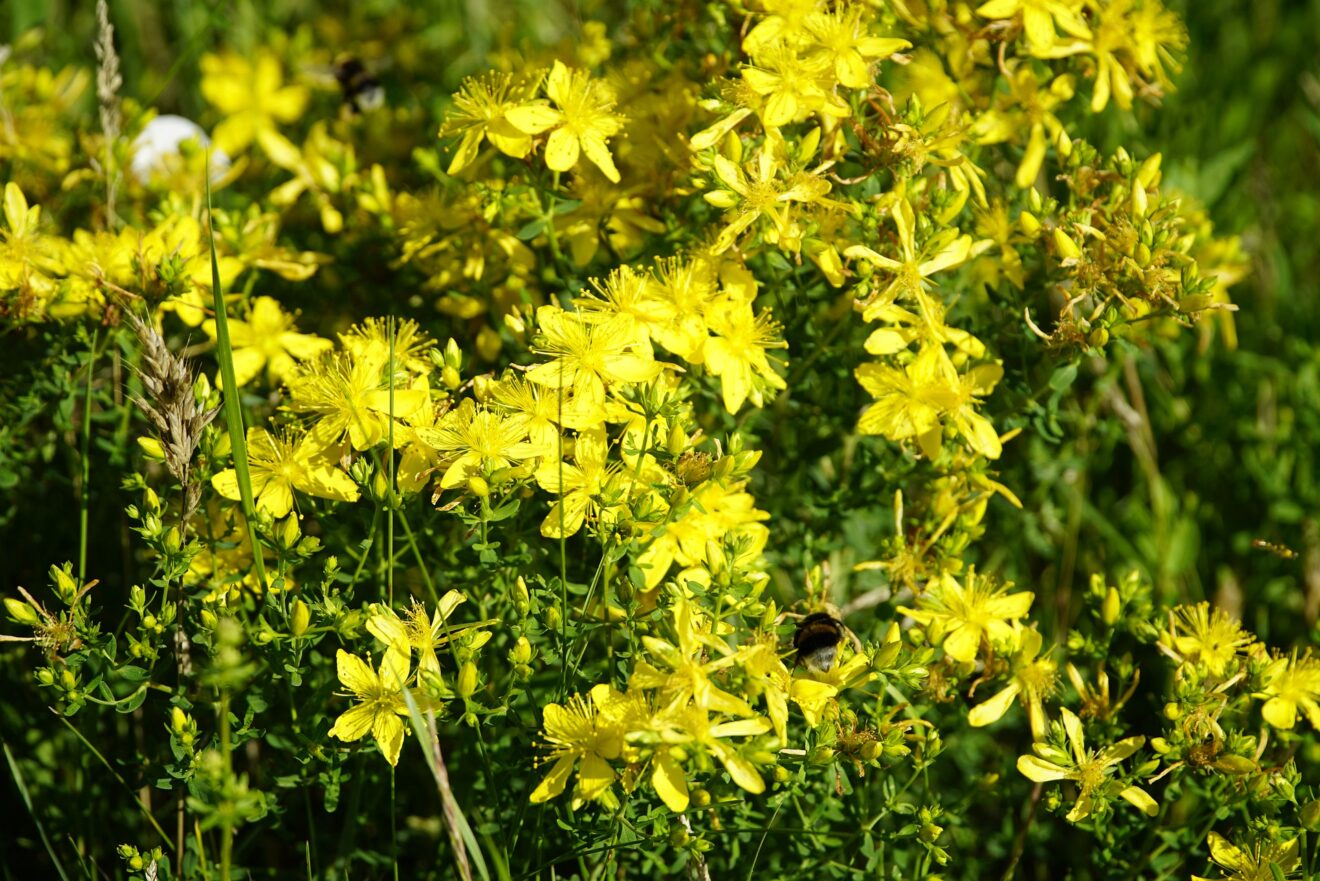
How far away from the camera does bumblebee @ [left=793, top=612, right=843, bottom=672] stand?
173cm

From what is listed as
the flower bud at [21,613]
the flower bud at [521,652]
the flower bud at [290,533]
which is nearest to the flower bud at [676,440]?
the flower bud at [521,652]

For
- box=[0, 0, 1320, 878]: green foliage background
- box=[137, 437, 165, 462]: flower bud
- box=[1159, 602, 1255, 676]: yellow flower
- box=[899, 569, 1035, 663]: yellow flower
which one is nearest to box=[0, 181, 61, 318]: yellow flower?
box=[0, 0, 1320, 878]: green foliage background

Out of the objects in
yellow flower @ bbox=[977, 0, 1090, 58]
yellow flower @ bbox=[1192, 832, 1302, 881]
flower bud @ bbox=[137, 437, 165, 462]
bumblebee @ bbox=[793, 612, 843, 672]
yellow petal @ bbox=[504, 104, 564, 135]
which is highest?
yellow petal @ bbox=[504, 104, 564, 135]

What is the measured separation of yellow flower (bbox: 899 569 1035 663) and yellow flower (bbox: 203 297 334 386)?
106 cm

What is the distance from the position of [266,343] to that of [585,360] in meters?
0.67

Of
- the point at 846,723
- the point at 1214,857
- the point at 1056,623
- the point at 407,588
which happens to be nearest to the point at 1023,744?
the point at 1056,623

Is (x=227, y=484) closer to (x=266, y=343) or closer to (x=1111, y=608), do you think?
(x=266, y=343)

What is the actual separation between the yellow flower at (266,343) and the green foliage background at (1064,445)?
0.23 metres

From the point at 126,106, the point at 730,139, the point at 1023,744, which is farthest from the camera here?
the point at 126,106

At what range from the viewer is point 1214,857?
67.4 inches

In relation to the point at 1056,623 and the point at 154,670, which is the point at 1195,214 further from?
the point at 154,670

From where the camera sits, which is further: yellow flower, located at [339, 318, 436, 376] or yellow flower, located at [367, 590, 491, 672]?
yellow flower, located at [339, 318, 436, 376]

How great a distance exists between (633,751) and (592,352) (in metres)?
0.58

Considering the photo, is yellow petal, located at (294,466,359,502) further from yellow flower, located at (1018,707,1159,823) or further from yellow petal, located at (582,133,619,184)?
yellow flower, located at (1018,707,1159,823)
